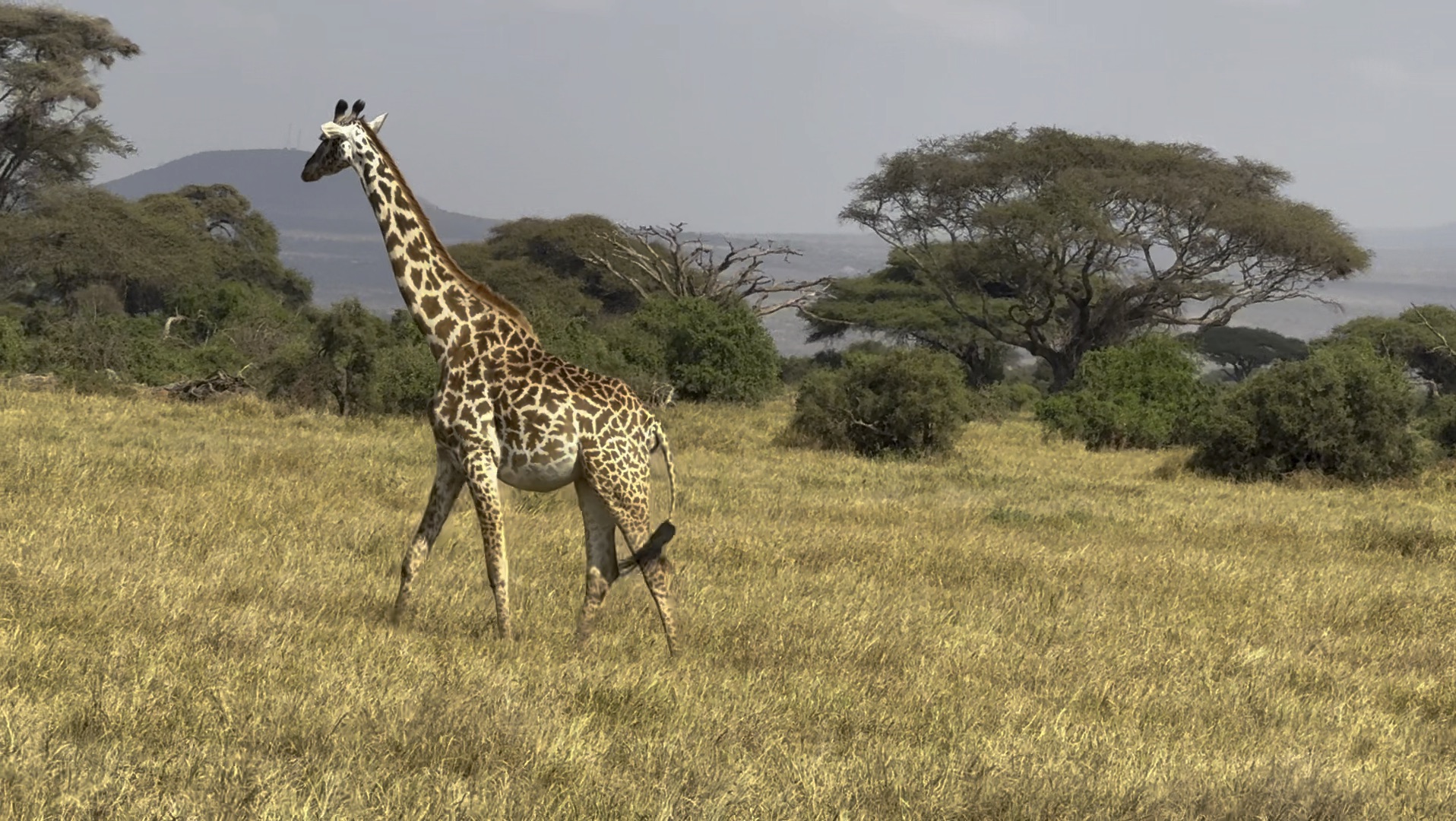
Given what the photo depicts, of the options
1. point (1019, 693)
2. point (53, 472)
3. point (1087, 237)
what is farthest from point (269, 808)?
point (1087, 237)

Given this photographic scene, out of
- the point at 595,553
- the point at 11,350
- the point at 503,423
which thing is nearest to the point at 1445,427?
the point at 595,553

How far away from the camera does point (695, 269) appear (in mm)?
44438

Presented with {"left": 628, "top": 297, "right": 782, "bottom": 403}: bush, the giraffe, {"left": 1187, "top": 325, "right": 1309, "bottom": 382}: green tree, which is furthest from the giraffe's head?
{"left": 1187, "top": 325, "right": 1309, "bottom": 382}: green tree

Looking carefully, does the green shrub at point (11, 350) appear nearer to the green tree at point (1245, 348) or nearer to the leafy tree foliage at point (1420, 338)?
the leafy tree foliage at point (1420, 338)

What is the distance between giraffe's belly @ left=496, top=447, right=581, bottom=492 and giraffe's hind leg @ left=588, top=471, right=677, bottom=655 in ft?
0.50

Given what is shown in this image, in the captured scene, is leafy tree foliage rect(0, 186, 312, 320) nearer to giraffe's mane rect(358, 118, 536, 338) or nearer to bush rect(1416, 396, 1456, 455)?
bush rect(1416, 396, 1456, 455)

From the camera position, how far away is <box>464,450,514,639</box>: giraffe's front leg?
21.4ft

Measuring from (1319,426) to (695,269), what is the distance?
2804 centimetres

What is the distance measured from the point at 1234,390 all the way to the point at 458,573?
1440 cm

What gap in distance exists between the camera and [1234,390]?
19.7 metres

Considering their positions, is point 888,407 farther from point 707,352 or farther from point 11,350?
point 11,350

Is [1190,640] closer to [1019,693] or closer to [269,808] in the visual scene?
[1019,693]

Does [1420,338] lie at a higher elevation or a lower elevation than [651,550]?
lower

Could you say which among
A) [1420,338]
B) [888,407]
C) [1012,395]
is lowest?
[1012,395]
